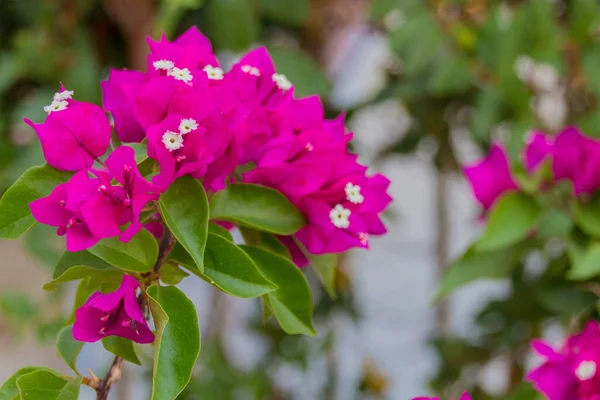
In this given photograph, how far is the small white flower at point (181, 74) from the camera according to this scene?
1.19ft

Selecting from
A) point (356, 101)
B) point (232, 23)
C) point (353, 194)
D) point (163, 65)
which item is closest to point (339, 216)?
point (353, 194)

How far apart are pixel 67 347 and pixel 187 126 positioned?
0.14 metres

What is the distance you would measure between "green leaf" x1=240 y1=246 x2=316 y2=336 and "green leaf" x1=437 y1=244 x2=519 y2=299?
27 centimetres

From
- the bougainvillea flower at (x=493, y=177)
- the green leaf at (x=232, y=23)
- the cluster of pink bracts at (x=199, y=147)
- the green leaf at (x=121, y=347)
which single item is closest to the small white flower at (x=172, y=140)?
the cluster of pink bracts at (x=199, y=147)

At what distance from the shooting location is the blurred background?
2.95 feet

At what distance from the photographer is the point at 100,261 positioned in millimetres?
388

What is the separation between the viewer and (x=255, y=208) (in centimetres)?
40

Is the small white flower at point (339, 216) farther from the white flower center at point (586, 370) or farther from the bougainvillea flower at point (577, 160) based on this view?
the bougainvillea flower at point (577, 160)

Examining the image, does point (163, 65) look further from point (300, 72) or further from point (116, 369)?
point (300, 72)

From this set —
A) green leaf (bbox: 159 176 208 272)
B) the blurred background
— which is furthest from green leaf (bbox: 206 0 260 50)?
green leaf (bbox: 159 176 208 272)

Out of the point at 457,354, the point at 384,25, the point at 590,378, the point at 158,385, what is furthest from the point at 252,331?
the point at 158,385

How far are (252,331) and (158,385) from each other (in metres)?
0.97

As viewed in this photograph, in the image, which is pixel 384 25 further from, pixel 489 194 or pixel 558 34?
pixel 489 194

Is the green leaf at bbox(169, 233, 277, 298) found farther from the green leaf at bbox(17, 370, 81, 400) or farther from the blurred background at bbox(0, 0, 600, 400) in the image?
the blurred background at bbox(0, 0, 600, 400)
